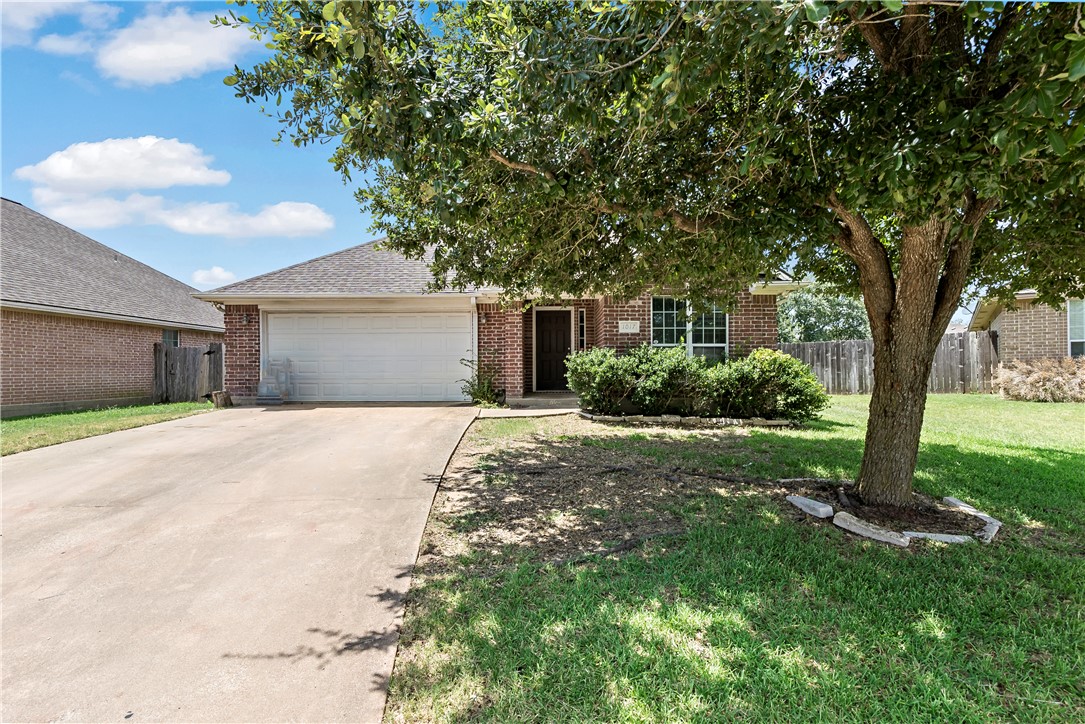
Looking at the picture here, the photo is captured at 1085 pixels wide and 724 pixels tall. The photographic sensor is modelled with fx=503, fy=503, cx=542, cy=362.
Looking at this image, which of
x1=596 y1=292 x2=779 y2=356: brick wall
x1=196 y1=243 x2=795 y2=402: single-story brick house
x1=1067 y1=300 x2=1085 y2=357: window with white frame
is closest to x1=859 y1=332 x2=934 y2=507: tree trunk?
x1=596 y1=292 x2=779 y2=356: brick wall

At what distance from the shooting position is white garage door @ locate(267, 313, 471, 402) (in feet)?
41.7

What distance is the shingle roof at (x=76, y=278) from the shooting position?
12.4 m

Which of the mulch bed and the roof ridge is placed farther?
the roof ridge

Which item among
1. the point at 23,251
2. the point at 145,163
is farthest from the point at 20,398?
the point at 145,163

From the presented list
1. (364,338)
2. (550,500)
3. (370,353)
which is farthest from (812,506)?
(364,338)

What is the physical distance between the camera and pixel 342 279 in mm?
12844

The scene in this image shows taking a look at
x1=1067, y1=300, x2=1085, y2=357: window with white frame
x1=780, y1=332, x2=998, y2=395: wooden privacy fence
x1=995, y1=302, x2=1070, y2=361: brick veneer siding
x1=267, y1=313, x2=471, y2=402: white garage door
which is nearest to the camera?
x1=267, y1=313, x2=471, y2=402: white garage door

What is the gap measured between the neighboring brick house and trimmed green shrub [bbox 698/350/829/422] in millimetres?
15176

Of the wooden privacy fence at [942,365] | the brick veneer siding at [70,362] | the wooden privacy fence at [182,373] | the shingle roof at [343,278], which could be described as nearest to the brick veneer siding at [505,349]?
the shingle roof at [343,278]

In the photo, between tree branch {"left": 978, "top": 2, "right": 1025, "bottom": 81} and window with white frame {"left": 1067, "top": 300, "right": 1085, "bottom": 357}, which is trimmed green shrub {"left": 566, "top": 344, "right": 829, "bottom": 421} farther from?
window with white frame {"left": 1067, "top": 300, "right": 1085, "bottom": 357}

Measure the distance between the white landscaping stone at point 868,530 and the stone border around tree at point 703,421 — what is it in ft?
17.1

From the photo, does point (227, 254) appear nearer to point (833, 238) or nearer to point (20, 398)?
point (20, 398)

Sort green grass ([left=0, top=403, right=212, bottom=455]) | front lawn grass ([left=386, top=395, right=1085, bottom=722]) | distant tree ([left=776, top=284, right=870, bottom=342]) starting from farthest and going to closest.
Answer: distant tree ([left=776, top=284, right=870, bottom=342]) < green grass ([left=0, top=403, right=212, bottom=455]) < front lawn grass ([left=386, top=395, right=1085, bottom=722])

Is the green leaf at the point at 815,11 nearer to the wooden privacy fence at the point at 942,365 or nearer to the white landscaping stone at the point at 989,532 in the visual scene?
the white landscaping stone at the point at 989,532
